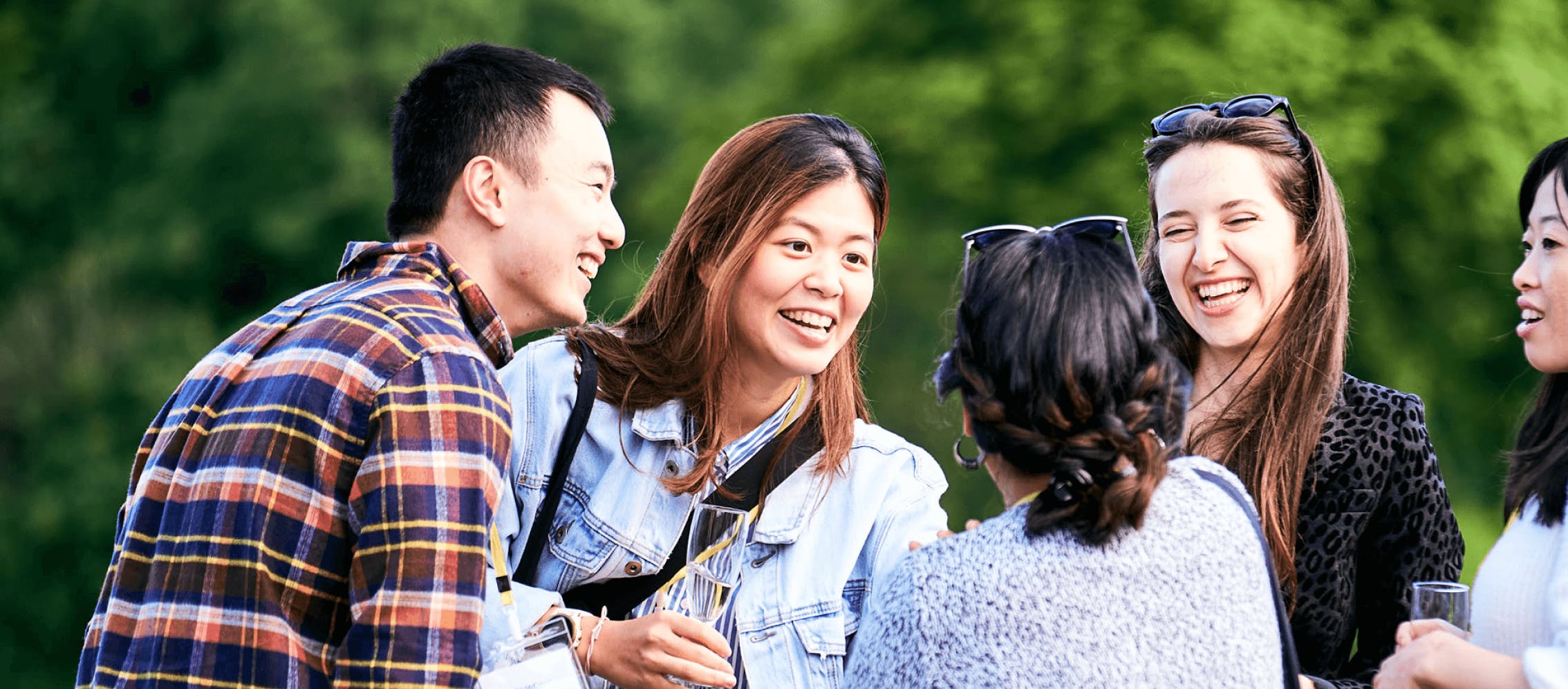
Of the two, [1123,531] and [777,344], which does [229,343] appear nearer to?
[777,344]

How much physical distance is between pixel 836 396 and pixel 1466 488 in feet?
29.1

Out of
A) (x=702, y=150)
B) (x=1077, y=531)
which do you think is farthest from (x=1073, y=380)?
(x=702, y=150)

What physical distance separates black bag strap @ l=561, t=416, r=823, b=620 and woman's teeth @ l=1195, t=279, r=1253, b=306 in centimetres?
90

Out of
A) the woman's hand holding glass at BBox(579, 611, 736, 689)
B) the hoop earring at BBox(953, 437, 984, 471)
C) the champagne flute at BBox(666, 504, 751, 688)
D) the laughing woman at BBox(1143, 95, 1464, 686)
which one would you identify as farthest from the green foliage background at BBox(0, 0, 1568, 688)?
the hoop earring at BBox(953, 437, 984, 471)

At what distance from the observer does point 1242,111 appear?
3.26 metres

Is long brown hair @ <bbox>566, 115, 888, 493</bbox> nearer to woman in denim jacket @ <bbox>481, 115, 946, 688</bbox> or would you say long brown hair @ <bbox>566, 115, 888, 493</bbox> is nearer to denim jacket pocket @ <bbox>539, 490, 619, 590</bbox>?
woman in denim jacket @ <bbox>481, 115, 946, 688</bbox>

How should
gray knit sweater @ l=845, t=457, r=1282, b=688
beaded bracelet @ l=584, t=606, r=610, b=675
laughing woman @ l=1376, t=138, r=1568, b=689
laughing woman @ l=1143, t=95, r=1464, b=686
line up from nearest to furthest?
gray knit sweater @ l=845, t=457, r=1282, b=688
laughing woman @ l=1376, t=138, r=1568, b=689
beaded bracelet @ l=584, t=606, r=610, b=675
laughing woman @ l=1143, t=95, r=1464, b=686

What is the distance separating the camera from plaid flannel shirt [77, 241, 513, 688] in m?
2.17

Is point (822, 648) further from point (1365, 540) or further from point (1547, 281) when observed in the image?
point (1547, 281)

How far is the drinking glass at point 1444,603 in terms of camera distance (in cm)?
247

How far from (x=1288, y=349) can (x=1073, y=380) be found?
133 centimetres

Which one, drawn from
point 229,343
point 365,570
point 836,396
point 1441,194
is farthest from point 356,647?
point 1441,194

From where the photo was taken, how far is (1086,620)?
77.2 inches

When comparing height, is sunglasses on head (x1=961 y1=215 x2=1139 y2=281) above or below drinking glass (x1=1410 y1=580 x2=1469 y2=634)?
above
